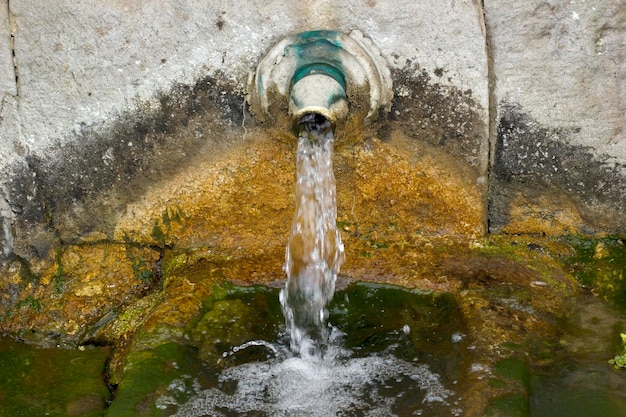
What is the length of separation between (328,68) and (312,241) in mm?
652

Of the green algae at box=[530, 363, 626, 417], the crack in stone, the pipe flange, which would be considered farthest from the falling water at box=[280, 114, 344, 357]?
the crack in stone

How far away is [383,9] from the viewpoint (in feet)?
8.96

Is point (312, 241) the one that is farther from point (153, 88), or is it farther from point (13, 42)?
point (13, 42)

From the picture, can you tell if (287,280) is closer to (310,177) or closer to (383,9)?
(310,177)

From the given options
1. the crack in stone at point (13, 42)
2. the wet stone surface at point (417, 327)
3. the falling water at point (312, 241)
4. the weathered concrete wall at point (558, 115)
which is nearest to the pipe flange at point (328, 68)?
the falling water at point (312, 241)

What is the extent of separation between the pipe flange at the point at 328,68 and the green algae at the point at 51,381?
1121 mm

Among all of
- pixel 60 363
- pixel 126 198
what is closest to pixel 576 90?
pixel 126 198

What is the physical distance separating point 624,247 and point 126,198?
192 cm

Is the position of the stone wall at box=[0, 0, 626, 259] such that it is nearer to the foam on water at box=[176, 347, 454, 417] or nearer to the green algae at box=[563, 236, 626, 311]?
the green algae at box=[563, 236, 626, 311]

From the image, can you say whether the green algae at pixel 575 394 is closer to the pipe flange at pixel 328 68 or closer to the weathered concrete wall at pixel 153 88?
the weathered concrete wall at pixel 153 88

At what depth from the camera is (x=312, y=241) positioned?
9.66 ft

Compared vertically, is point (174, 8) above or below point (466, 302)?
above

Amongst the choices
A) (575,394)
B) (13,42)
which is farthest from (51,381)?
(575,394)

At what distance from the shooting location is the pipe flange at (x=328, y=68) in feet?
9.09
